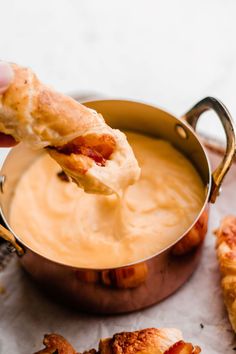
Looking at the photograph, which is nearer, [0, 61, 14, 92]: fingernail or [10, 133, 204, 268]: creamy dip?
[0, 61, 14, 92]: fingernail

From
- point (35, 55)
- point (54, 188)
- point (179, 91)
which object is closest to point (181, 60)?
point (179, 91)

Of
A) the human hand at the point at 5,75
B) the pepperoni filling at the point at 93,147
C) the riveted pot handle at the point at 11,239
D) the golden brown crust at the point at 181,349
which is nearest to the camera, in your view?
the human hand at the point at 5,75

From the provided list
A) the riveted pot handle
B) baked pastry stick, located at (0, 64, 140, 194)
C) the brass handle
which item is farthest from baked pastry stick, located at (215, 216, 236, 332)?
the riveted pot handle

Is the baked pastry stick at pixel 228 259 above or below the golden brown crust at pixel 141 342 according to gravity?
above

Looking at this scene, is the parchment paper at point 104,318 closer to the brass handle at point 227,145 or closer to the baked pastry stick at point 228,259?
the baked pastry stick at point 228,259

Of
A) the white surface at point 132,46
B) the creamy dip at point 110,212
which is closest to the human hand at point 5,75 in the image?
the creamy dip at point 110,212

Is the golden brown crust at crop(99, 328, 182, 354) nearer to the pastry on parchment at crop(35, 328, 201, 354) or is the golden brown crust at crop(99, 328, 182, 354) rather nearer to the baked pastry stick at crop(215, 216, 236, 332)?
the pastry on parchment at crop(35, 328, 201, 354)

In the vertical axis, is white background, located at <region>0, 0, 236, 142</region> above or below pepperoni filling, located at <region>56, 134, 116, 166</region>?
below
